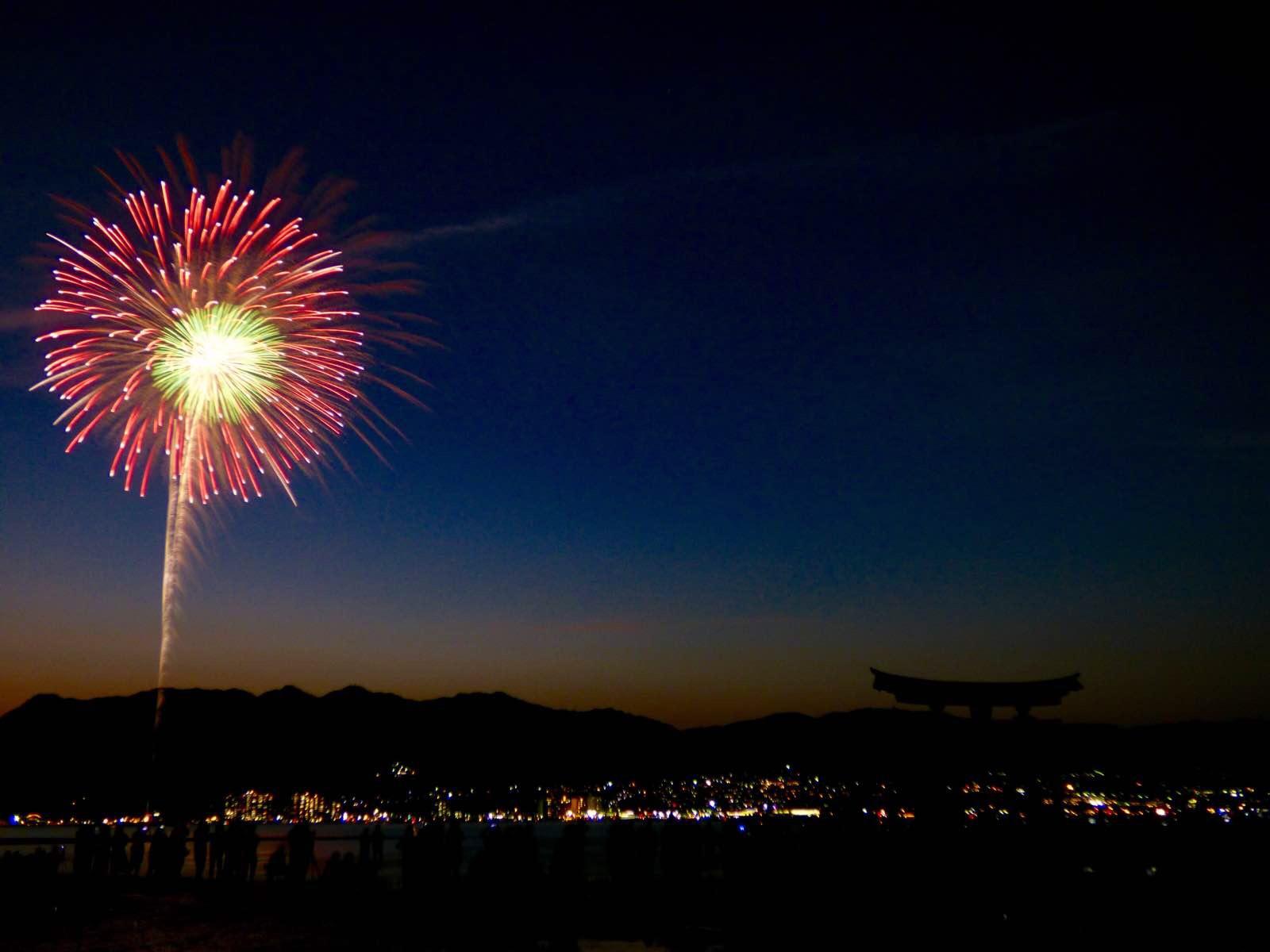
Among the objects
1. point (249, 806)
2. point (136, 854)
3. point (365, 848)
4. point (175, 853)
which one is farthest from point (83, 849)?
point (249, 806)

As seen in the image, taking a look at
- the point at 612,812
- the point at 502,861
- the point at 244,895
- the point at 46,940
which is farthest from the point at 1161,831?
the point at 612,812

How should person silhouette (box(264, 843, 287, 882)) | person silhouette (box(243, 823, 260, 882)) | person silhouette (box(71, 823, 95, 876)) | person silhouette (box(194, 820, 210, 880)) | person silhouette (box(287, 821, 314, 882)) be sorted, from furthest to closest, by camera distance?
person silhouette (box(194, 820, 210, 880))
person silhouette (box(243, 823, 260, 882))
person silhouette (box(264, 843, 287, 882))
person silhouette (box(287, 821, 314, 882))
person silhouette (box(71, 823, 95, 876))

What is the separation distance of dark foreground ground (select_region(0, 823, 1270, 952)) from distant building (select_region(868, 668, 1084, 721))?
6013 millimetres

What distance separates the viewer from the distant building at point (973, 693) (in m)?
27.3

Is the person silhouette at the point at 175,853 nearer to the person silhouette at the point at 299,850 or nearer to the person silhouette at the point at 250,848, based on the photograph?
the person silhouette at the point at 250,848

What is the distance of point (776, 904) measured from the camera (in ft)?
57.1

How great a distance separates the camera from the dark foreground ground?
14.4m

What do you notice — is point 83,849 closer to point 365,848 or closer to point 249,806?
point 365,848

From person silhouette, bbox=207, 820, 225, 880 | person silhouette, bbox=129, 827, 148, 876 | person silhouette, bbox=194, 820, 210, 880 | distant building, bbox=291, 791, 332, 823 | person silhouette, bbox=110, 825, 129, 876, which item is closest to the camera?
person silhouette, bbox=110, 825, 129, 876

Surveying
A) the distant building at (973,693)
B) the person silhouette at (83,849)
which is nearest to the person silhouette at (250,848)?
the person silhouette at (83,849)

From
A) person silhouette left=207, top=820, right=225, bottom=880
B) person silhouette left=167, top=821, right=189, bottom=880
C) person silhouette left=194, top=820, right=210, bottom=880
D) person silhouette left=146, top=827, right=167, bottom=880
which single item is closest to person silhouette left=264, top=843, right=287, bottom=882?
person silhouette left=207, top=820, right=225, bottom=880

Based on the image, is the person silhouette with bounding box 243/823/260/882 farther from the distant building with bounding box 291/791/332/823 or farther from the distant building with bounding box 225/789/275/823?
the distant building with bounding box 291/791/332/823

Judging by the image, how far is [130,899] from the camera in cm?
2077

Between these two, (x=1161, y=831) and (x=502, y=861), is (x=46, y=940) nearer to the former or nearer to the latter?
(x=502, y=861)
